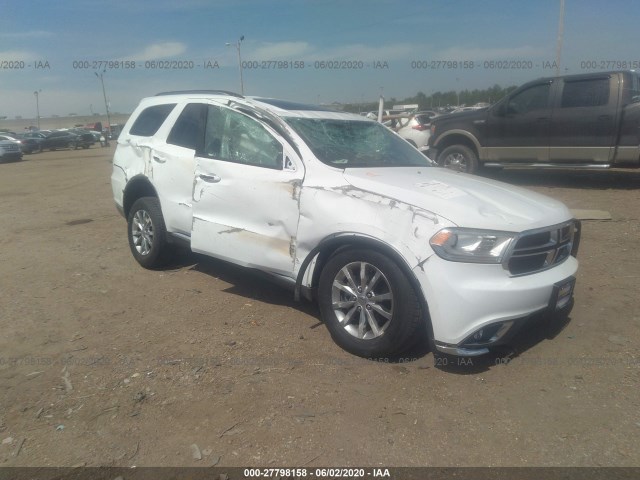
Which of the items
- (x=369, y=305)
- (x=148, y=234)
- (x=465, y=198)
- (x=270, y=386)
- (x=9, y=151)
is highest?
(x=465, y=198)

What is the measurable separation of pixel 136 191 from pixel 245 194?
6.39 ft

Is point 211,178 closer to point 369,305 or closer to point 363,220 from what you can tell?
point 363,220

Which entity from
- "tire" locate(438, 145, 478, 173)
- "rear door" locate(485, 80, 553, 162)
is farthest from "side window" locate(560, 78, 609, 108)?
"tire" locate(438, 145, 478, 173)

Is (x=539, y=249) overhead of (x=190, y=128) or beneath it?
beneath

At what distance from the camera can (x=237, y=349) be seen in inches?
148

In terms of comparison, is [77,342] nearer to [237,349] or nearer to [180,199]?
[237,349]

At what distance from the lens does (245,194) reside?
415 cm

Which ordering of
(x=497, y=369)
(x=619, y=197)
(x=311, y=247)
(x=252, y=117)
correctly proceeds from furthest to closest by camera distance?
(x=619, y=197) < (x=252, y=117) < (x=311, y=247) < (x=497, y=369)

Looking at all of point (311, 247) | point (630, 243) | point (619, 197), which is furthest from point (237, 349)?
point (619, 197)

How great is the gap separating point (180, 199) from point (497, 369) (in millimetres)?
3152

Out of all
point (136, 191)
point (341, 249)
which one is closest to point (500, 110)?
point (136, 191)

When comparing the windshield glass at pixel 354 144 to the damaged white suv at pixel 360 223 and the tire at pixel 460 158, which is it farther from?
the tire at pixel 460 158

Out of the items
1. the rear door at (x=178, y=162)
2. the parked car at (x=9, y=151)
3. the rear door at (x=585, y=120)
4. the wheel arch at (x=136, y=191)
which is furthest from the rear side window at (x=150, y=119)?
the parked car at (x=9, y=151)

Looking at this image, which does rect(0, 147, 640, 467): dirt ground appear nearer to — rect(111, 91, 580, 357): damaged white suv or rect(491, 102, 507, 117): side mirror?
rect(111, 91, 580, 357): damaged white suv
